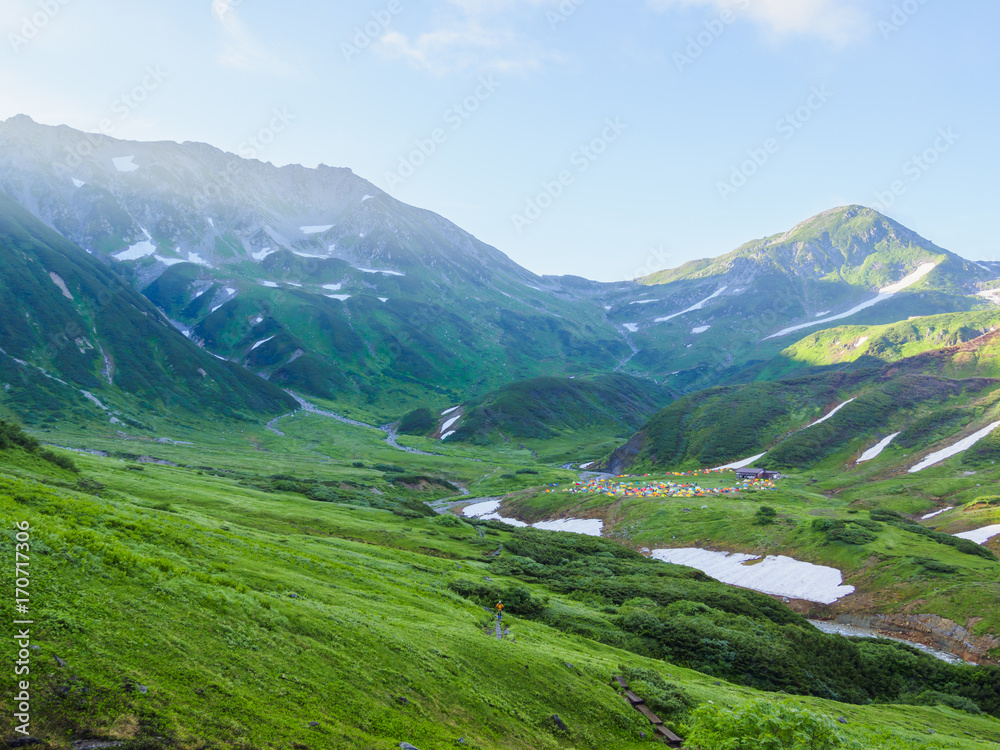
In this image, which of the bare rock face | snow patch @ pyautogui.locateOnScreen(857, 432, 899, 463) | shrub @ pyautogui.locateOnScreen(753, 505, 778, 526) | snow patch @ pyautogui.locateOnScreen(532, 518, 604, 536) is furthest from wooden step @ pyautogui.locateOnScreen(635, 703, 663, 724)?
snow patch @ pyautogui.locateOnScreen(857, 432, 899, 463)

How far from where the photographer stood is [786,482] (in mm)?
133875

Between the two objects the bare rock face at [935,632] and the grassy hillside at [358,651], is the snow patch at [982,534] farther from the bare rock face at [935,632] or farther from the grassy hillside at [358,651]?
the grassy hillside at [358,651]

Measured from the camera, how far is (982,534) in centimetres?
8156

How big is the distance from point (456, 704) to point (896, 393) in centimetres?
20317

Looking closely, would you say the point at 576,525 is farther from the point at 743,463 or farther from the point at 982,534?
the point at 743,463

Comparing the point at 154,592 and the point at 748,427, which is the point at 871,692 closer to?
the point at 154,592

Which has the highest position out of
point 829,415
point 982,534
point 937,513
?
point 829,415

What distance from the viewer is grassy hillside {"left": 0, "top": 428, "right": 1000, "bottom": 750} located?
15.5 m

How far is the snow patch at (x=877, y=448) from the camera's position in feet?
486

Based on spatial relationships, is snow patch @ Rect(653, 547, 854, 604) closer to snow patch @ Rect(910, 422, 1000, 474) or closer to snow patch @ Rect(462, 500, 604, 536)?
snow patch @ Rect(462, 500, 604, 536)

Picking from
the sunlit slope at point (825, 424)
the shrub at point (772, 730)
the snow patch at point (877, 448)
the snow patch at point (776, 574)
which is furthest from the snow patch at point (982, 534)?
the shrub at point (772, 730)

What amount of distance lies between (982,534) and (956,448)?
2466 inches

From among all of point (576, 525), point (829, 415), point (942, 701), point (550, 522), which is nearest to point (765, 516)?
point (576, 525)

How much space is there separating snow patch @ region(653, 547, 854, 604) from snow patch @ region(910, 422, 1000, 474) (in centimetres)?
7300
